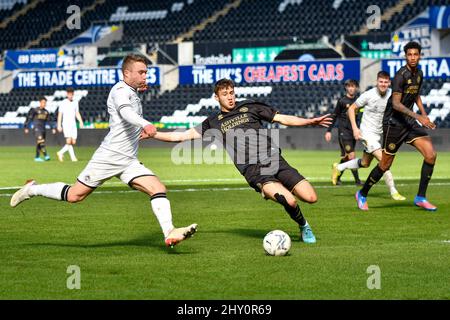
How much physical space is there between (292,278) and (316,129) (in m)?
32.9

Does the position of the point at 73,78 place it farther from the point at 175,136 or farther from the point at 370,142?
the point at 175,136

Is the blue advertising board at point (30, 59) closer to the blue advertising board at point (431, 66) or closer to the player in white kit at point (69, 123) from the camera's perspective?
the blue advertising board at point (431, 66)

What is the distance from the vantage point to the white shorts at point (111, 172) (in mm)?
11000

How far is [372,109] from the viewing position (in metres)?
18.8

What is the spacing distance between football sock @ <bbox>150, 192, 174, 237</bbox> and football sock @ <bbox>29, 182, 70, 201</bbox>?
1128mm

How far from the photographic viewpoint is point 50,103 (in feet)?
173

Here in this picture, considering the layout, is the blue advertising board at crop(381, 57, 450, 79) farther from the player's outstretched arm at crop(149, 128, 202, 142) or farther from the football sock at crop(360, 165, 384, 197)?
the player's outstretched arm at crop(149, 128, 202, 142)

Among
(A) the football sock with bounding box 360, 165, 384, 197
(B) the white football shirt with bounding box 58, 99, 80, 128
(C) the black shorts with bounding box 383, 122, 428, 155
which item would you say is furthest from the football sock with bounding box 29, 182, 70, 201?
(B) the white football shirt with bounding box 58, 99, 80, 128

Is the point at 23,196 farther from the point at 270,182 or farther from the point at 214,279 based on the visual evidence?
the point at 214,279

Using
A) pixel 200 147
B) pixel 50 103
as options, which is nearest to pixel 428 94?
pixel 200 147

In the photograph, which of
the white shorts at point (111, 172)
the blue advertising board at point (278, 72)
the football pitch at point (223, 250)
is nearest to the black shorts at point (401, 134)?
the football pitch at point (223, 250)

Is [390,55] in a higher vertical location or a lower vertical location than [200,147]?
higher

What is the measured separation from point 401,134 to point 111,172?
5.89 m

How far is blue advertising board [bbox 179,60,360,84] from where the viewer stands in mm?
43094
